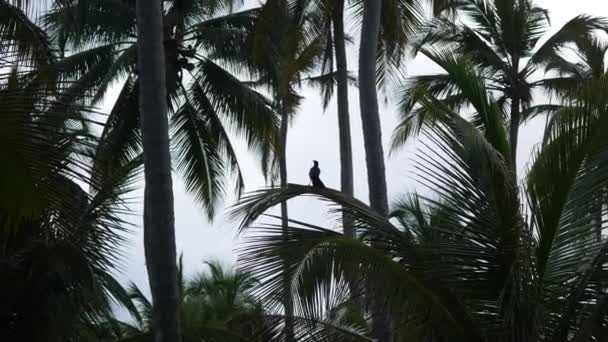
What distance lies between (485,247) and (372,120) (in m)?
4.09

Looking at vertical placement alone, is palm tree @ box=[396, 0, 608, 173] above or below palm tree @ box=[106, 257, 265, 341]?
above

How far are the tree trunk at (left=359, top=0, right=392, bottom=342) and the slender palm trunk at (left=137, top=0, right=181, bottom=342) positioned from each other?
304 centimetres

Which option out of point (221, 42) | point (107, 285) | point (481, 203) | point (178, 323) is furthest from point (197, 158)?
point (481, 203)

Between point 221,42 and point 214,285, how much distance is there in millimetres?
15304

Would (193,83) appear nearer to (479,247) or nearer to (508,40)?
(508,40)

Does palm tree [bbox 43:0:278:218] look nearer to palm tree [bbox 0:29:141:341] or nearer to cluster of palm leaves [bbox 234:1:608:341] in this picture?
palm tree [bbox 0:29:141:341]

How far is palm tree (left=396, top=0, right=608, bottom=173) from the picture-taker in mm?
22438

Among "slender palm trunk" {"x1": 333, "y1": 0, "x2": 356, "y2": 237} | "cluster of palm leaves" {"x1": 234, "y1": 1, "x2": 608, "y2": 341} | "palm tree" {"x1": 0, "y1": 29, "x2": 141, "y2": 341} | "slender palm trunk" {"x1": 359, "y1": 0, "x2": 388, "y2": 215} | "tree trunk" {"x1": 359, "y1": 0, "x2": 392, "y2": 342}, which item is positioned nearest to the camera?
"palm tree" {"x1": 0, "y1": 29, "x2": 141, "y2": 341}

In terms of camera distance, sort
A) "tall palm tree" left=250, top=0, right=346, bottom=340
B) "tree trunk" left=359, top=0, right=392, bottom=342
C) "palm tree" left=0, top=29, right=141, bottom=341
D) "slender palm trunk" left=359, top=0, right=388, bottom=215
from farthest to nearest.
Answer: "tall palm tree" left=250, top=0, right=346, bottom=340 → "slender palm trunk" left=359, top=0, right=388, bottom=215 → "tree trunk" left=359, top=0, right=392, bottom=342 → "palm tree" left=0, top=29, right=141, bottom=341

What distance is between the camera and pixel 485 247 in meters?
9.70

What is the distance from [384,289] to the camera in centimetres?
940

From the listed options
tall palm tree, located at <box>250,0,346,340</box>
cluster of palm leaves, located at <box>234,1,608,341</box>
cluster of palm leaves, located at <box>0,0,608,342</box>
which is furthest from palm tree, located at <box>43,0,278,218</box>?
cluster of palm leaves, located at <box>234,1,608,341</box>

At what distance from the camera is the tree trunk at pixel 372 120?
43.1 ft

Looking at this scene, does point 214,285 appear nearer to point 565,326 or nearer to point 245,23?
point 245,23
